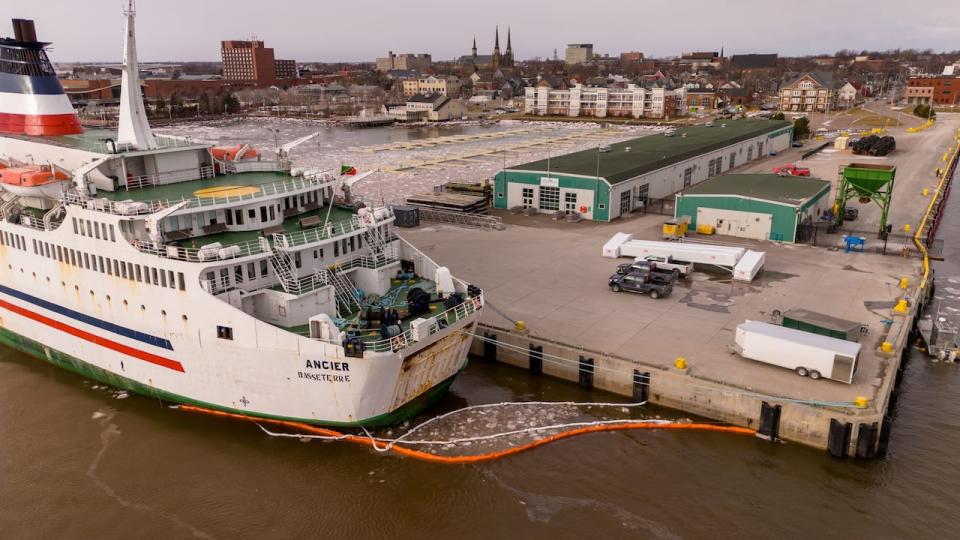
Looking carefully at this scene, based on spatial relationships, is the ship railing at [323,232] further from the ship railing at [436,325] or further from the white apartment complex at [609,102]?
the white apartment complex at [609,102]

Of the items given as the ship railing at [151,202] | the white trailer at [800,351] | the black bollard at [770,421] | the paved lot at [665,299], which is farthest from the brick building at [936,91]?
the ship railing at [151,202]

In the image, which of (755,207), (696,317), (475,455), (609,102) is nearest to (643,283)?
(696,317)

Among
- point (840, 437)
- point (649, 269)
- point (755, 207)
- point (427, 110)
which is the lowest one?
point (840, 437)

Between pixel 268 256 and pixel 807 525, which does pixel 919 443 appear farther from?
pixel 268 256

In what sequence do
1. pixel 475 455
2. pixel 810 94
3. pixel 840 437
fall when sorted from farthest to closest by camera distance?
pixel 810 94
pixel 475 455
pixel 840 437

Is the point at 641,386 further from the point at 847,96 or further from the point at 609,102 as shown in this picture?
the point at 847,96

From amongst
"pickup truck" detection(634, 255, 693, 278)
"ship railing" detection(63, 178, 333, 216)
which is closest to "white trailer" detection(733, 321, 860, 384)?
"pickup truck" detection(634, 255, 693, 278)

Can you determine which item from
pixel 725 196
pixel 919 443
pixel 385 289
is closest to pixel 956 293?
pixel 725 196
